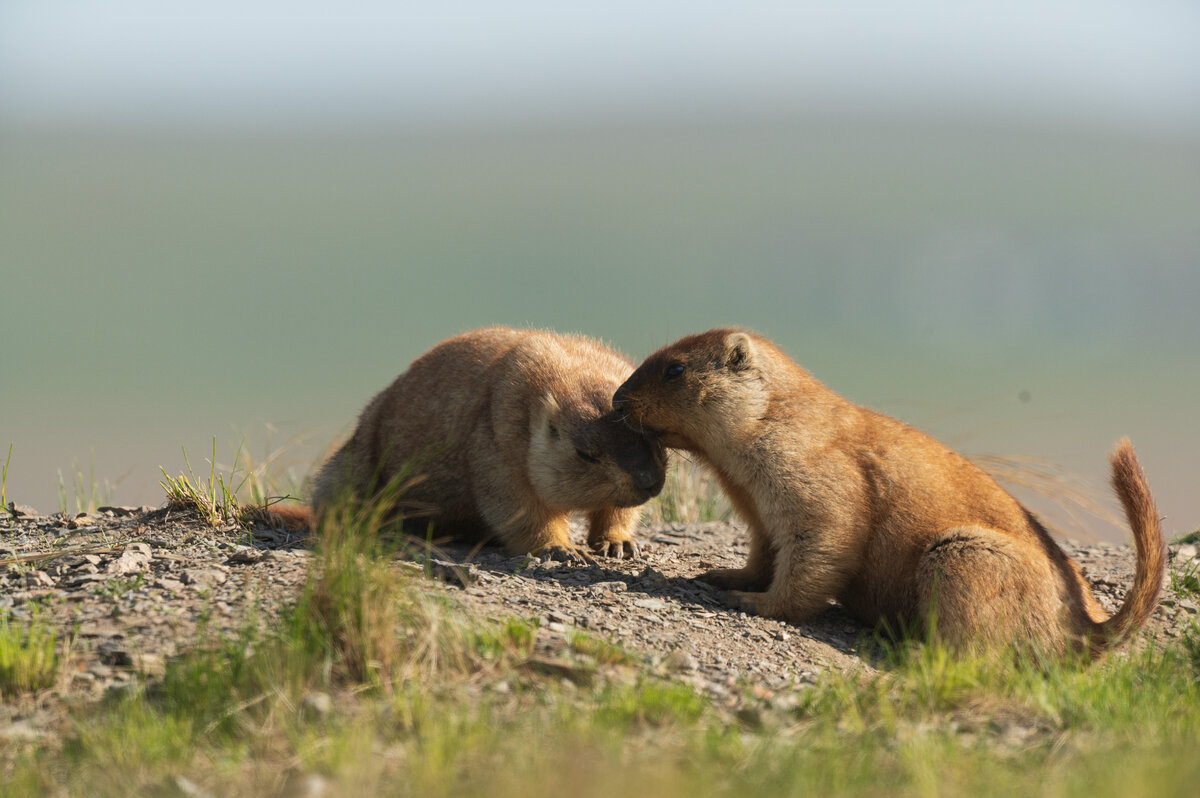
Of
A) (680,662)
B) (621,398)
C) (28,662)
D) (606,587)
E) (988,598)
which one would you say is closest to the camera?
(28,662)

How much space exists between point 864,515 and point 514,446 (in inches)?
101

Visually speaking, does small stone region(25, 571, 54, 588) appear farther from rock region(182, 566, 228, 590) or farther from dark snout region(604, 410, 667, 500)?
dark snout region(604, 410, 667, 500)

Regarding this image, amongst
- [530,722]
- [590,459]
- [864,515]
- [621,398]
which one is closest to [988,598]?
[864,515]

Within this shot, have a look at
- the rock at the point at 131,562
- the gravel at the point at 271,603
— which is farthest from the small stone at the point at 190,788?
the rock at the point at 131,562

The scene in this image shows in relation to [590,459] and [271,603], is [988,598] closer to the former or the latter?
[590,459]

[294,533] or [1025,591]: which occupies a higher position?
[1025,591]

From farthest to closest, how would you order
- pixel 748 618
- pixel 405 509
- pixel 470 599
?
pixel 405 509 < pixel 748 618 < pixel 470 599

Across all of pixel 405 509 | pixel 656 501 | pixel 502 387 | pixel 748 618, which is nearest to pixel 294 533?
pixel 405 509

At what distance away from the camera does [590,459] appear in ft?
24.7

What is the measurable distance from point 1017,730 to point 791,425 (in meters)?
2.58

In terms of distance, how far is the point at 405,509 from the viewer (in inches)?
328

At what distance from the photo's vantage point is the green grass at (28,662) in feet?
16.1

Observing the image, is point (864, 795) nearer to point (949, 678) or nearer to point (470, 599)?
point (949, 678)

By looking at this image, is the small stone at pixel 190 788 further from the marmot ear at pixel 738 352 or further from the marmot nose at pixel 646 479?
the marmot ear at pixel 738 352
